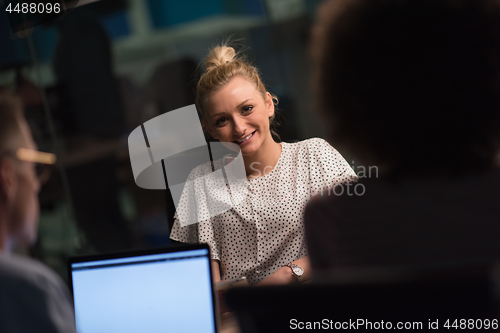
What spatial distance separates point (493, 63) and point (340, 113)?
0.18 metres

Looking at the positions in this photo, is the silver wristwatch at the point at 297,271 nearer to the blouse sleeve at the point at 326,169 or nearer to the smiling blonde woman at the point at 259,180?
the smiling blonde woman at the point at 259,180

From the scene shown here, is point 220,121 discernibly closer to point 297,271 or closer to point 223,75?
point 223,75

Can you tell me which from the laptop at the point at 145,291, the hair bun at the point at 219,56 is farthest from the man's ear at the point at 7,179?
the hair bun at the point at 219,56

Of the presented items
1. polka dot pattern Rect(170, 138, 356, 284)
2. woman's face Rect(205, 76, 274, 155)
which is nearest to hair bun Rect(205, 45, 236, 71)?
woman's face Rect(205, 76, 274, 155)

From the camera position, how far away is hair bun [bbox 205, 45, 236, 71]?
1.23 meters

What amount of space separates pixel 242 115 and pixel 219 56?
23 centimetres

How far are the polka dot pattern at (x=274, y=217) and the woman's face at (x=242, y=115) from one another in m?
0.10

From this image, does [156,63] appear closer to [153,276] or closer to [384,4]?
[153,276]

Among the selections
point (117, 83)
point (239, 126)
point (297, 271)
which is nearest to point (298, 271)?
point (297, 271)

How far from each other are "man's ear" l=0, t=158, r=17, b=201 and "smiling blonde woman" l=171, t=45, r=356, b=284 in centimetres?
60

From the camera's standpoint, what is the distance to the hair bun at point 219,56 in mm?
1231

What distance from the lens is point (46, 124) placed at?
1.73 metres

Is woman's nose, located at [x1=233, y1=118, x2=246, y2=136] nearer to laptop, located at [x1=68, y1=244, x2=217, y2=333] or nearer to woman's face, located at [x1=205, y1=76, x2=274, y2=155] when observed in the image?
woman's face, located at [x1=205, y1=76, x2=274, y2=155]

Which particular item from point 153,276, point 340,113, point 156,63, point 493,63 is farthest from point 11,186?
point 156,63
